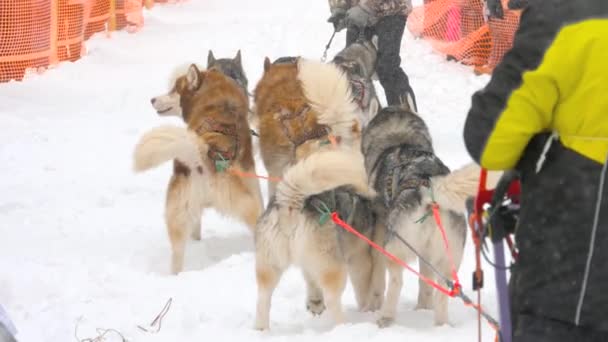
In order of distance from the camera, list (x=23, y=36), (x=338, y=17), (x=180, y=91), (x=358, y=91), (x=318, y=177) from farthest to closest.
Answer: (x=23, y=36)
(x=338, y=17)
(x=358, y=91)
(x=180, y=91)
(x=318, y=177)

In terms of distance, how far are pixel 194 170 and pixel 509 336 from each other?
315 cm

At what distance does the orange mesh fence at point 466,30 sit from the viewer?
11305mm

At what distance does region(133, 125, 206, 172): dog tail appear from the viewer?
4992mm

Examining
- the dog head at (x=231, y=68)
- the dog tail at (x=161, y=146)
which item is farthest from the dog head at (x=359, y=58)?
the dog tail at (x=161, y=146)

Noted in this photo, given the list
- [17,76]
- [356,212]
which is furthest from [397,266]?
[17,76]

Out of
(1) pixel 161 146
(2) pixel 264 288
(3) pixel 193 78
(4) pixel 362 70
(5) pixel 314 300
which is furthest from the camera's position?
(4) pixel 362 70

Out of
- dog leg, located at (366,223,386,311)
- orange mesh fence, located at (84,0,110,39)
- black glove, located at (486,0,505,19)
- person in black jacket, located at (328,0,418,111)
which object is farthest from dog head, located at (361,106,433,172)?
orange mesh fence, located at (84,0,110,39)

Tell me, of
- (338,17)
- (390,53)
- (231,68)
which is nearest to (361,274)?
(231,68)

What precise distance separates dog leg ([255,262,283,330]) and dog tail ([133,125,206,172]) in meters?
1.03

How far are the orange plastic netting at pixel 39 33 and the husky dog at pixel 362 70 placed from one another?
4.09m

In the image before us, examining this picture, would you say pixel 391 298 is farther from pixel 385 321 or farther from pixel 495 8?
pixel 495 8

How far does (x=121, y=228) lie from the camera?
6.53 m

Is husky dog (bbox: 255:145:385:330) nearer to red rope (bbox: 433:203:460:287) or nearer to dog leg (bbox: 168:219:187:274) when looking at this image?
red rope (bbox: 433:203:460:287)

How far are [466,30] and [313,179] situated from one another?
343 inches
